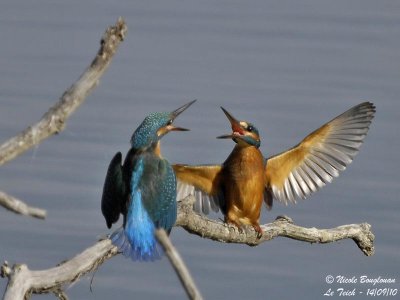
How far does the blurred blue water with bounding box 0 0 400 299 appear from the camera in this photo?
271 inches

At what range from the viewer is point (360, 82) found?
868 centimetres

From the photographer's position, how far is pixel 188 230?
5.21 meters

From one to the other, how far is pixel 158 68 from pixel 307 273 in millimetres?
2397

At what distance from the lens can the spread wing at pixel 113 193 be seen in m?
4.97

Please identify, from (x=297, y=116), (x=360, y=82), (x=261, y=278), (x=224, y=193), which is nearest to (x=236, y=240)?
(x=224, y=193)

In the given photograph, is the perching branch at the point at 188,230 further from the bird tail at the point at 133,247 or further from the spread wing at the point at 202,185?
the spread wing at the point at 202,185

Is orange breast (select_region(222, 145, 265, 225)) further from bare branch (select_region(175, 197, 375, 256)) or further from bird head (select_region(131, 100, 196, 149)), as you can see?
bird head (select_region(131, 100, 196, 149))

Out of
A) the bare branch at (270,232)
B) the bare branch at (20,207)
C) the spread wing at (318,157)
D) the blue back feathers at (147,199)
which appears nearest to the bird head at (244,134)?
the spread wing at (318,157)

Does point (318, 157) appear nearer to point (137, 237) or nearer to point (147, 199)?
point (147, 199)

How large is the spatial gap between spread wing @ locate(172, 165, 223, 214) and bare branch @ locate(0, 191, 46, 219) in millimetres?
2027

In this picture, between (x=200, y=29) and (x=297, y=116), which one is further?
(x=200, y=29)

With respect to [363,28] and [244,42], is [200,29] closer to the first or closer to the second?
[244,42]

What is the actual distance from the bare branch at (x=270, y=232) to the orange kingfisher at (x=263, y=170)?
0.34ft

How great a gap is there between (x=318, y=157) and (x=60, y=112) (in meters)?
2.37
